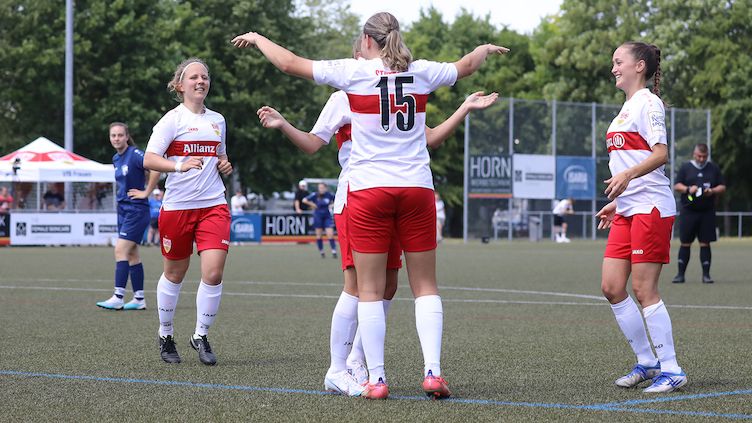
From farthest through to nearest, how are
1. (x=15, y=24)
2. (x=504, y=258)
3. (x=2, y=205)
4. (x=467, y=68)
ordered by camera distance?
1. (x=15, y=24)
2. (x=2, y=205)
3. (x=504, y=258)
4. (x=467, y=68)

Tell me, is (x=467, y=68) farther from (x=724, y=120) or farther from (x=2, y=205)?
(x=724, y=120)

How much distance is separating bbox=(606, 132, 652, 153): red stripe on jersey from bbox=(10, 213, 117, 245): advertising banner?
29.8 meters

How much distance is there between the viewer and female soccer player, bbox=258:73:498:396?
6.79 metres

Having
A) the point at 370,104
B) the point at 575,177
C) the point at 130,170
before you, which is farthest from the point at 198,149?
the point at 575,177

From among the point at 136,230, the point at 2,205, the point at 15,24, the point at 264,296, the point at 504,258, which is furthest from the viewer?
the point at 15,24

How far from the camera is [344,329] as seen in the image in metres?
6.92

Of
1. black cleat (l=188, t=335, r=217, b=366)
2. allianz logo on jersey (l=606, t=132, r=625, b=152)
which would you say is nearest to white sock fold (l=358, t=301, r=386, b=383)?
allianz logo on jersey (l=606, t=132, r=625, b=152)

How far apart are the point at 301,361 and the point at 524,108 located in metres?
36.7

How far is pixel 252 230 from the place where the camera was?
39.6 m

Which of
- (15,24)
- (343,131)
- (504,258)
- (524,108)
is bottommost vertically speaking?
(504,258)

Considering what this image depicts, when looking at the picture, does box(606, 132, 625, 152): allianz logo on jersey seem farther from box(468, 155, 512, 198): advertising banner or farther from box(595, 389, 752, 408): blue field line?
box(468, 155, 512, 198): advertising banner

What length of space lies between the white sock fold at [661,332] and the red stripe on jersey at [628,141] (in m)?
0.93

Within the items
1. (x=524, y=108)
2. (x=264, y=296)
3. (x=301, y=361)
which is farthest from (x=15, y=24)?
(x=301, y=361)

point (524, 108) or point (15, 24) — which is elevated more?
point (15, 24)
